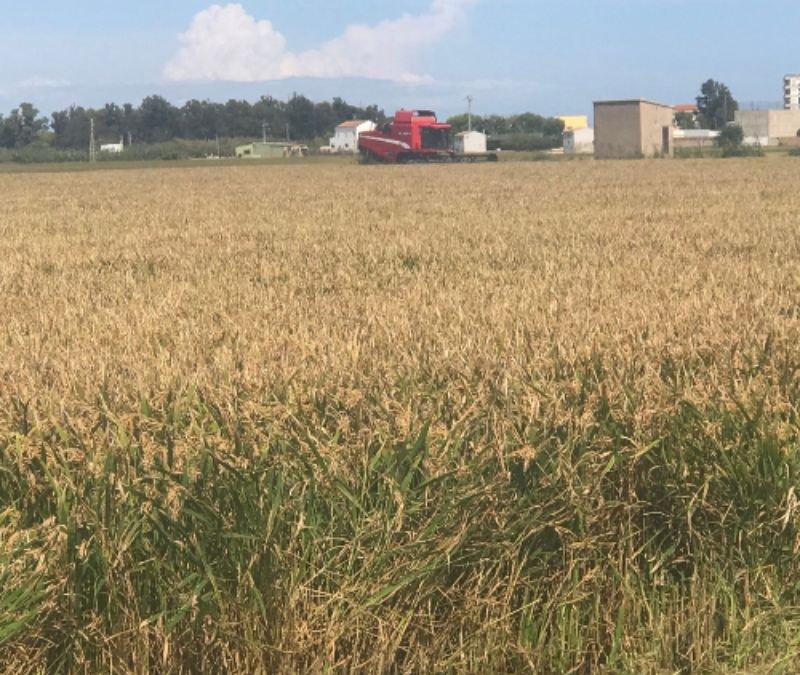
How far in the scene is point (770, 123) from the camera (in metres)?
137

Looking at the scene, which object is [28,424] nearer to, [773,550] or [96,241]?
[773,550]

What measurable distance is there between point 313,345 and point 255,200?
60.0ft

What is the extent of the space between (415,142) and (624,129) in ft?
80.9

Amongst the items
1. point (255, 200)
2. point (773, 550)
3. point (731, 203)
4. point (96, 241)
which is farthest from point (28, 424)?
point (255, 200)

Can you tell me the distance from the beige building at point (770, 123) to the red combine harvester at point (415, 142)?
8977cm

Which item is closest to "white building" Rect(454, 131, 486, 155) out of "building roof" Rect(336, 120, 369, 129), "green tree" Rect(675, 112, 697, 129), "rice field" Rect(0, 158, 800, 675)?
"building roof" Rect(336, 120, 369, 129)

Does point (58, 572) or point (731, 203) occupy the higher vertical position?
point (731, 203)

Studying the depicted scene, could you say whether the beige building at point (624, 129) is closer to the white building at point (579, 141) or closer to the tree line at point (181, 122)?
the white building at point (579, 141)

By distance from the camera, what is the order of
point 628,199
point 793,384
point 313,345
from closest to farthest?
point 793,384
point 313,345
point 628,199

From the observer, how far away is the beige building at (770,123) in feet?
449

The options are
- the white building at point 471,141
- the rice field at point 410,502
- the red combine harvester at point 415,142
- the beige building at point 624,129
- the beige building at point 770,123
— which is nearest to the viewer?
the rice field at point 410,502

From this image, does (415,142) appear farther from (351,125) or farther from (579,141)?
(351,125)

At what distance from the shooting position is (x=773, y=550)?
2953 millimetres

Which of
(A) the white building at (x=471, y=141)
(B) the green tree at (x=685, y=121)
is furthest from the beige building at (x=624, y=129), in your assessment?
(B) the green tree at (x=685, y=121)
